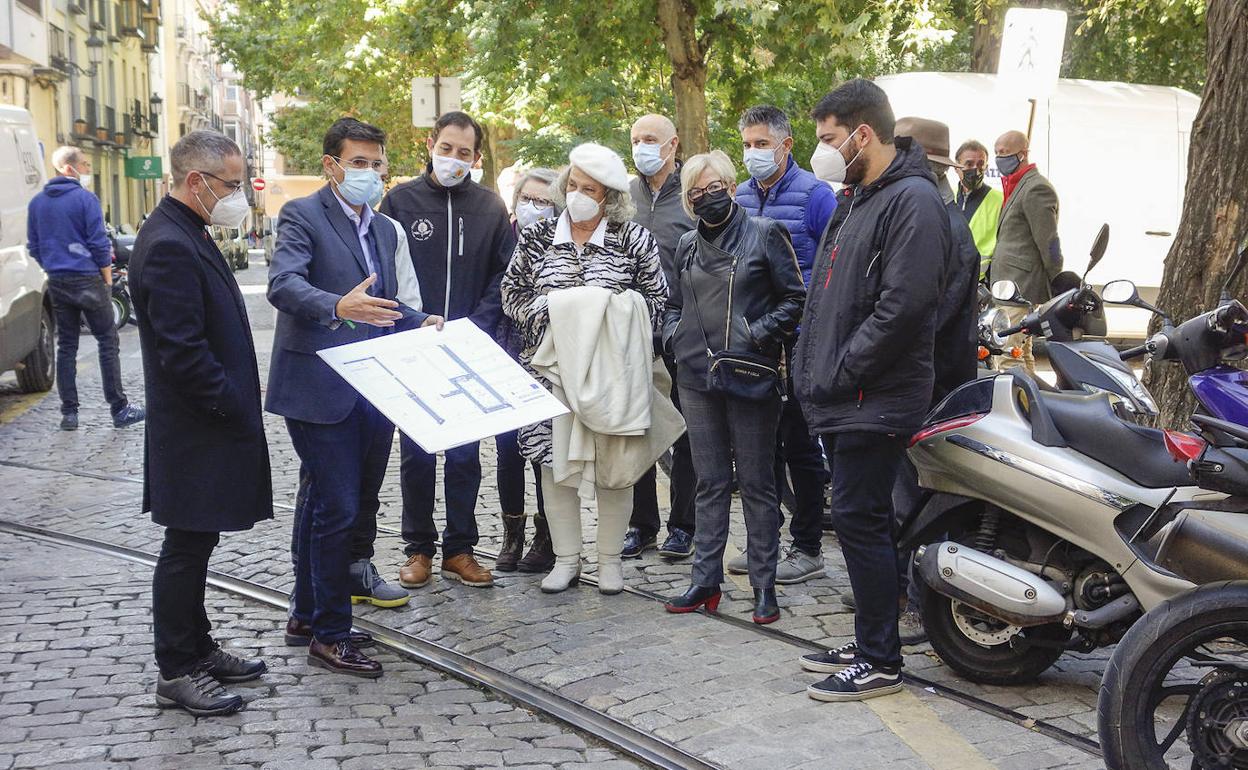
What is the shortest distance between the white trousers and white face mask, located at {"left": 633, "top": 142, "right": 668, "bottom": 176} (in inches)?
63.3

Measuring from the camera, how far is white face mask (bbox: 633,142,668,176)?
666 centimetres

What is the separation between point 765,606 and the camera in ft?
18.6

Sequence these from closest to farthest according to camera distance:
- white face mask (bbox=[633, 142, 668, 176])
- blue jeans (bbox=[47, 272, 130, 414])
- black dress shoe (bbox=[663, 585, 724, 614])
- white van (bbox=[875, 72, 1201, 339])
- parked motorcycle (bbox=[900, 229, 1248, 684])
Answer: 1. parked motorcycle (bbox=[900, 229, 1248, 684])
2. black dress shoe (bbox=[663, 585, 724, 614])
3. white face mask (bbox=[633, 142, 668, 176])
4. blue jeans (bbox=[47, 272, 130, 414])
5. white van (bbox=[875, 72, 1201, 339])

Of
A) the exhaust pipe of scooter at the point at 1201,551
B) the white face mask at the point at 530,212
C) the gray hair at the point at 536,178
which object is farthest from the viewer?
the gray hair at the point at 536,178

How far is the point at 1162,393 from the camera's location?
6793 mm

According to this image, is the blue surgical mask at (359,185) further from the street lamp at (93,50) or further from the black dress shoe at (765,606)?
the street lamp at (93,50)

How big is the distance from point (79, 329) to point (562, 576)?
6.47 meters

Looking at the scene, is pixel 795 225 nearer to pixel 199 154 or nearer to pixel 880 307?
pixel 880 307

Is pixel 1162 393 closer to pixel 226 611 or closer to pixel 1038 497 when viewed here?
pixel 1038 497

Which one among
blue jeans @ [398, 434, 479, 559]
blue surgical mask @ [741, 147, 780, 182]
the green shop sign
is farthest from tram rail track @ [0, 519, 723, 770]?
the green shop sign

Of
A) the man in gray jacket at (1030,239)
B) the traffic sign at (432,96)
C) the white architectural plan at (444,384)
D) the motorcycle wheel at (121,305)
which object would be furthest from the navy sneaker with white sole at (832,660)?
the motorcycle wheel at (121,305)

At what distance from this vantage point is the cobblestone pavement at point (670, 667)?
172 inches

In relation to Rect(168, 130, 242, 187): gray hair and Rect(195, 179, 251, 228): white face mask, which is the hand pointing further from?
Rect(168, 130, 242, 187): gray hair

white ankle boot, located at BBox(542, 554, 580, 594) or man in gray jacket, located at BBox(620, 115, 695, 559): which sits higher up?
man in gray jacket, located at BBox(620, 115, 695, 559)
